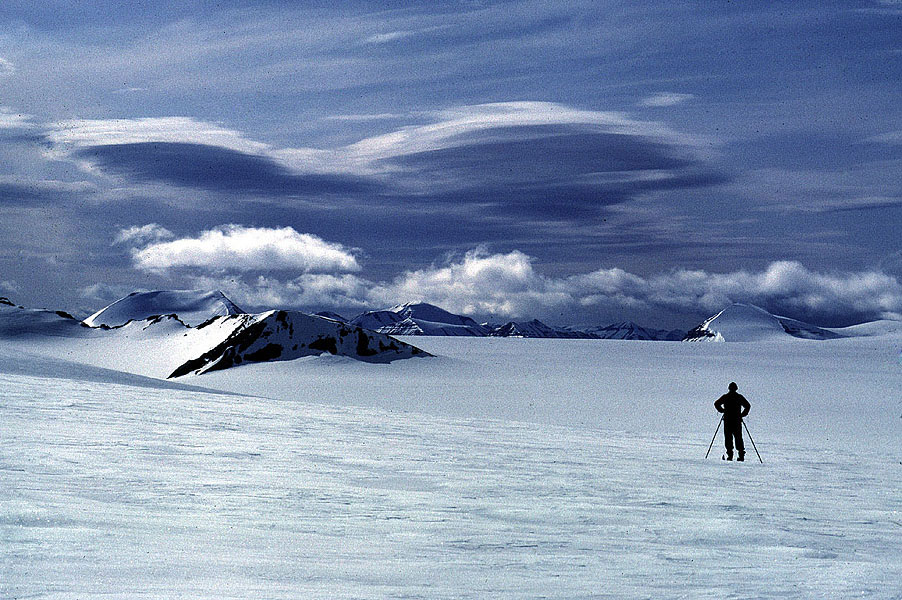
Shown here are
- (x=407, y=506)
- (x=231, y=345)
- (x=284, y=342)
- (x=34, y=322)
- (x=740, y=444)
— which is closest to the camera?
(x=407, y=506)

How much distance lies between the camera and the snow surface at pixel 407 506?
19.0 ft

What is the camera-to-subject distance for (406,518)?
7.76m

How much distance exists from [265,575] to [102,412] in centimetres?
1054

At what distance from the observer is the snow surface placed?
5805 mm

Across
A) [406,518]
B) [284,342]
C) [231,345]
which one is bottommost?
[406,518]

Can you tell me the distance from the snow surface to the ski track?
33 mm

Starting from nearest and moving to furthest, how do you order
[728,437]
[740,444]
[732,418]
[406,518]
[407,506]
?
[406,518] < [407,506] < [740,444] < [728,437] < [732,418]

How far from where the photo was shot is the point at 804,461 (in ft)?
48.1

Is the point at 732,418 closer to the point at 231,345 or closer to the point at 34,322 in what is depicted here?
the point at 231,345

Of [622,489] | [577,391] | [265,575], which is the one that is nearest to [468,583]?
[265,575]

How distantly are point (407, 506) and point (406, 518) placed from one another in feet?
1.84

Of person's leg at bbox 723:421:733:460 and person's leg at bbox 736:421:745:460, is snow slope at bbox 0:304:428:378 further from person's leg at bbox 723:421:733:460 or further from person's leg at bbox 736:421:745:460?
person's leg at bbox 736:421:745:460

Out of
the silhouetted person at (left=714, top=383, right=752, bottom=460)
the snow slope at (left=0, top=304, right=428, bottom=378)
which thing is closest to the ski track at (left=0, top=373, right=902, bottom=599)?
the silhouetted person at (left=714, top=383, right=752, bottom=460)

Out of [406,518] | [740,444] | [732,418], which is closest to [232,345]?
[732,418]
